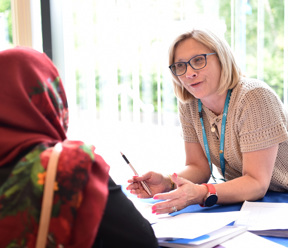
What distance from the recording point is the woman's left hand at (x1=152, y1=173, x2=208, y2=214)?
4.75 feet

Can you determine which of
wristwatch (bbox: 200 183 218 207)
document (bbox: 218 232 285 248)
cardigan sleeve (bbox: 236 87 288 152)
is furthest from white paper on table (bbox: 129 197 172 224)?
cardigan sleeve (bbox: 236 87 288 152)

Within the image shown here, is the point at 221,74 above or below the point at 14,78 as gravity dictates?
below

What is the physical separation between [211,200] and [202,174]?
41 centimetres

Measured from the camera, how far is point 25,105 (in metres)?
0.86

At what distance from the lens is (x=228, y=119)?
175 centimetres

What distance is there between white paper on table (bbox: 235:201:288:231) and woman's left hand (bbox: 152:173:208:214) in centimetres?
17

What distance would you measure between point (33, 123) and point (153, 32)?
6.60 ft

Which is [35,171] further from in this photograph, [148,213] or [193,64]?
[193,64]

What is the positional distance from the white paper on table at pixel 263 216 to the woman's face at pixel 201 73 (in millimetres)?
517

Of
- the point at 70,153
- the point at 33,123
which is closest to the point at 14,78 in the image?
the point at 33,123

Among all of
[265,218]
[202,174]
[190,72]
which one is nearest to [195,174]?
[202,174]

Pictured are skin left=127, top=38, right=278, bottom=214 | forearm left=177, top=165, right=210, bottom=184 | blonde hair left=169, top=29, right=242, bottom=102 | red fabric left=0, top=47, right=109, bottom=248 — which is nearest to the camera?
red fabric left=0, top=47, right=109, bottom=248

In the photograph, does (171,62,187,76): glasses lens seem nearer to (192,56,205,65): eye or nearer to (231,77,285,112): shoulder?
(192,56,205,65): eye

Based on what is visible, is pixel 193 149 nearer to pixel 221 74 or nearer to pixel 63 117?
pixel 221 74
